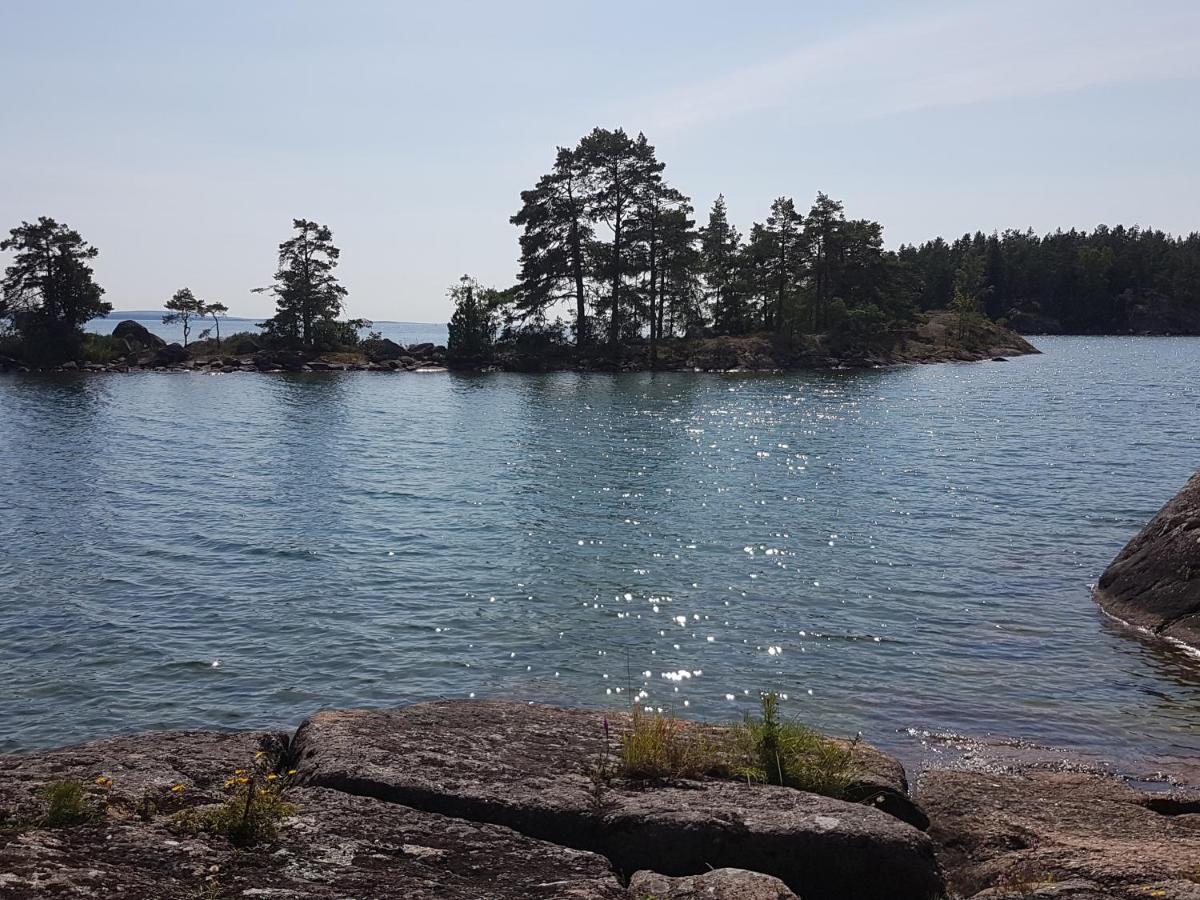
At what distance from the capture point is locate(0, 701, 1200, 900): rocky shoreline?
5.69 meters

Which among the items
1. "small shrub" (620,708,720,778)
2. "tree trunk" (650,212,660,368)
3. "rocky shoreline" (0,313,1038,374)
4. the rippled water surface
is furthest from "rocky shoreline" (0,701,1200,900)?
"tree trunk" (650,212,660,368)

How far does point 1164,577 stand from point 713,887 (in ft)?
51.2

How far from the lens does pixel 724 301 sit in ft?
340

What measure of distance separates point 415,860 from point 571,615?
12.1 meters

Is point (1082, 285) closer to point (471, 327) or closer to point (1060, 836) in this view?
point (471, 327)

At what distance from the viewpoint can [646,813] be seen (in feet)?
22.9

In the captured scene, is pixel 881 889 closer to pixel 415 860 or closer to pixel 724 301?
pixel 415 860

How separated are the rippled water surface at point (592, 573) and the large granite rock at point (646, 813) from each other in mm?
5654

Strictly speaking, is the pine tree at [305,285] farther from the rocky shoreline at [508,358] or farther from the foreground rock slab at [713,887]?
the foreground rock slab at [713,887]

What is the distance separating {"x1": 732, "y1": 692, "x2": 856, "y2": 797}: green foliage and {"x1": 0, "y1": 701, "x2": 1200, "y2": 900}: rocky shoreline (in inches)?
9.9

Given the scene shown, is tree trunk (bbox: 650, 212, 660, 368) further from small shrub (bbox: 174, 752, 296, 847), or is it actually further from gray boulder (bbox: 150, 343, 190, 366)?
small shrub (bbox: 174, 752, 296, 847)

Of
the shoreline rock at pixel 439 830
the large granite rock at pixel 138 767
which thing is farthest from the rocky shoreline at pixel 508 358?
the shoreline rock at pixel 439 830

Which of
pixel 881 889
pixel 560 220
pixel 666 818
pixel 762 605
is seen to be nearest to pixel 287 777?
pixel 666 818

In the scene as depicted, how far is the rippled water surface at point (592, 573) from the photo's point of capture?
14062 mm
